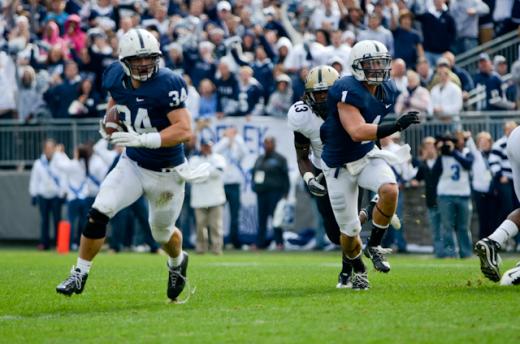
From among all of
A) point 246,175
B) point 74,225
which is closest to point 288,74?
point 246,175

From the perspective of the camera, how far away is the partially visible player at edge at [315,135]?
9.81 m

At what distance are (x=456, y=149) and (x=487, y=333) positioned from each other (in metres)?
9.56

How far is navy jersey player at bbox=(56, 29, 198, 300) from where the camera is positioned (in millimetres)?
8297

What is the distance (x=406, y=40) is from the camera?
59.9ft

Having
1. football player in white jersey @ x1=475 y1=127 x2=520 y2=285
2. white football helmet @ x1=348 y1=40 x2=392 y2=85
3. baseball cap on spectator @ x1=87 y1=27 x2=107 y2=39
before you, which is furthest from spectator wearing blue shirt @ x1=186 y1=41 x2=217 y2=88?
football player in white jersey @ x1=475 y1=127 x2=520 y2=285

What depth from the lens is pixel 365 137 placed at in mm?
8758

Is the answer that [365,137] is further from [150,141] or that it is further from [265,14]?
[265,14]

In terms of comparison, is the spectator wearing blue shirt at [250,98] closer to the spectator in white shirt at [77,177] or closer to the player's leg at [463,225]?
the spectator in white shirt at [77,177]

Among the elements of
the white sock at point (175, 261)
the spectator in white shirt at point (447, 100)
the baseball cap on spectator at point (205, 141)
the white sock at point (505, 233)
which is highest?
the spectator in white shirt at point (447, 100)

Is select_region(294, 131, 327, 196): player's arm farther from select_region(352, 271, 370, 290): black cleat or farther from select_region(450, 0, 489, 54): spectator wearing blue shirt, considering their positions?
select_region(450, 0, 489, 54): spectator wearing blue shirt

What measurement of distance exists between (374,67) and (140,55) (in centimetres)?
193

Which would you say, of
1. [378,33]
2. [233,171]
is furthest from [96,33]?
[378,33]

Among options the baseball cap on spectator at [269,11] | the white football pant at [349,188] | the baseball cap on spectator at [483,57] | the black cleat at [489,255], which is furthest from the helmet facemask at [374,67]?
the baseball cap on spectator at [269,11]

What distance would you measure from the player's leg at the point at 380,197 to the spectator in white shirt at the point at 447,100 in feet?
25.7
